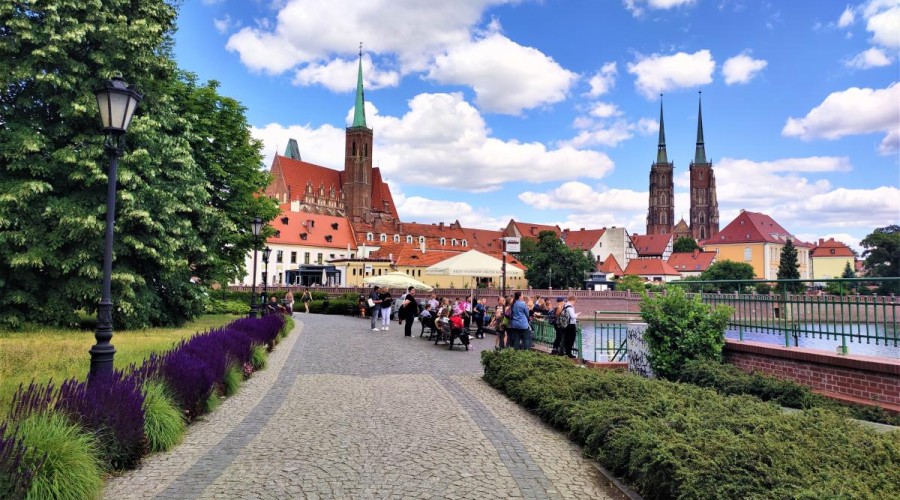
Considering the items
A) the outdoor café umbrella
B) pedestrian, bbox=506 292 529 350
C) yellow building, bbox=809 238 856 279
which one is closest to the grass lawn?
pedestrian, bbox=506 292 529 350

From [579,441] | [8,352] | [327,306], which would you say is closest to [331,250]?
[327,306]

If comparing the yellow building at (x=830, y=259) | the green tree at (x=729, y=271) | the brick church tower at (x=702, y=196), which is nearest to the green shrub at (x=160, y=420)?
the green tree at (x=729, y=271)

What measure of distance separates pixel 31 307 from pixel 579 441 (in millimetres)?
16425

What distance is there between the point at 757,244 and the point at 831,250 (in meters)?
19.8

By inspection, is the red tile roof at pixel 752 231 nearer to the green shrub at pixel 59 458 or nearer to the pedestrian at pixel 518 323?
the pedestrian at pixel 518 323

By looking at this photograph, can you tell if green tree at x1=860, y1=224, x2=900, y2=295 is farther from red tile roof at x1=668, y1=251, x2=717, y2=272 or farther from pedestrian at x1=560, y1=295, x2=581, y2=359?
pedestrian at x1=560, y1=295, x2=581, y2=359

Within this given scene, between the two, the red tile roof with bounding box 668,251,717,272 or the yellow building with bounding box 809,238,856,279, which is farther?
the red tile roof with bounding box 668,251,717,272

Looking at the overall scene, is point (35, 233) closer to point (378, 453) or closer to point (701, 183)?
point (378, 453)

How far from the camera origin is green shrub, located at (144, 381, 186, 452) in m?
6.44

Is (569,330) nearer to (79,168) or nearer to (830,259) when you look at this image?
(79,168)

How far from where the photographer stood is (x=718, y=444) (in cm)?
480

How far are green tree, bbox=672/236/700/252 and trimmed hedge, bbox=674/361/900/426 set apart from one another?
138m

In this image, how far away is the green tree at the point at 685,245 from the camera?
140 metres

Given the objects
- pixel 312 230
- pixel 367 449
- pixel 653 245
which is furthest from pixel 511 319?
pixel 653 245
